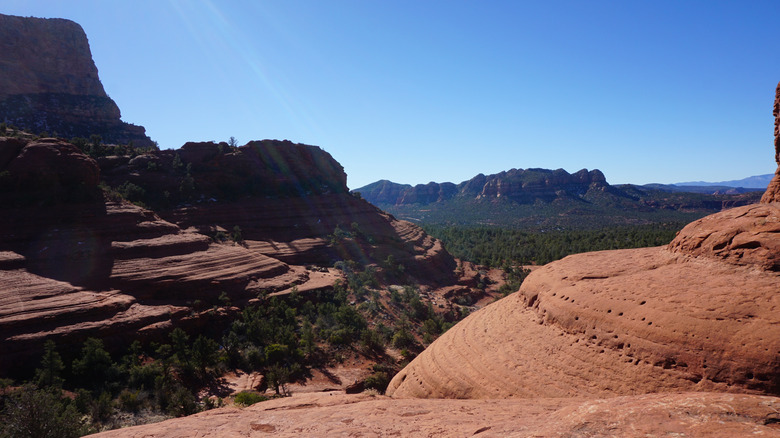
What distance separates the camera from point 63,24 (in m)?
82.2

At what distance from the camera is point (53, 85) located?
7400 centimetres

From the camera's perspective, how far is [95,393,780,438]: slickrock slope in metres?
4.68

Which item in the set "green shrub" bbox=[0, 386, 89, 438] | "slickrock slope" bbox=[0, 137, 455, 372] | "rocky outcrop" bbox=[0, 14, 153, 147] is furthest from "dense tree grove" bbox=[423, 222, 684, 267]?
"rocky outcrop" bbox=[0, 14, 153, 147]

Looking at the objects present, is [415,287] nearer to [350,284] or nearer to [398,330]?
[350,284]

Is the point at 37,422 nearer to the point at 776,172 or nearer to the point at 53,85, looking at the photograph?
the point at 776,172

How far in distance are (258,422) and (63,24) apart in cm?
11306

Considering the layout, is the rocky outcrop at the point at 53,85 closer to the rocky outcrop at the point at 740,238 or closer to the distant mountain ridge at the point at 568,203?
the rocky outcrop at the point at 740,238

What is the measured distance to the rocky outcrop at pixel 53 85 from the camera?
64.7m

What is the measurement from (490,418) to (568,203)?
153236 millimetres

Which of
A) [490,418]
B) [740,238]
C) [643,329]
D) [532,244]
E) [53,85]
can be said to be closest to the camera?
[490,418]

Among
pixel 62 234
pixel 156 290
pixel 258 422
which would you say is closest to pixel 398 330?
pixel 156 290

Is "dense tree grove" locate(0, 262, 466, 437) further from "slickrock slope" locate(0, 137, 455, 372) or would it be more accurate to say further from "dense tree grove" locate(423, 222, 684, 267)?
"dense tree grove" locate(423, 222, 684, 267)

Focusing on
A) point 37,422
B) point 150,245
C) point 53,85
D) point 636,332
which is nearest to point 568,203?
point 150,245

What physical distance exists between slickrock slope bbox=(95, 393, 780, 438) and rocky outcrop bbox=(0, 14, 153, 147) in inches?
2984
